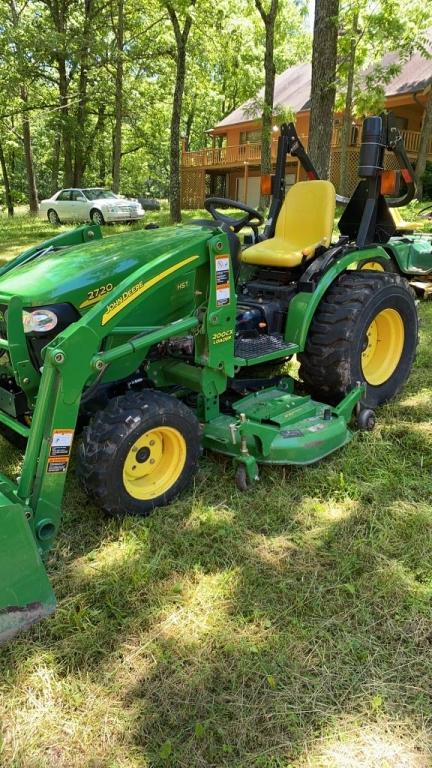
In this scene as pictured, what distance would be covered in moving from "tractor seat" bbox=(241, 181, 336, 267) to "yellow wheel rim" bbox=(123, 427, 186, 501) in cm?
153

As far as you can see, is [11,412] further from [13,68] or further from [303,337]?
[13,68]

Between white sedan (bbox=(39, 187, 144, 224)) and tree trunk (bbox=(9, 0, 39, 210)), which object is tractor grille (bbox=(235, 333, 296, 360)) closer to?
white sedan (bbox=(39, 187, 144, 224))

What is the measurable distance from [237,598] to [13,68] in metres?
17.2

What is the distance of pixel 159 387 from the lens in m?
3.27

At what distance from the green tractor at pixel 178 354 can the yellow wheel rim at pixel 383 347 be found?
0.03 ft

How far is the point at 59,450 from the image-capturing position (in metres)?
2.36

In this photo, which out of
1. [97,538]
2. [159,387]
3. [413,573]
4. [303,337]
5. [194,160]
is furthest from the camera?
[194,160]

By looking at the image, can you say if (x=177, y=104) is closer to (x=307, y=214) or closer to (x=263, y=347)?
(x=307, y=214)

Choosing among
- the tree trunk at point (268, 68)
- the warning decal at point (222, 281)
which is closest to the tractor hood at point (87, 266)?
the warning decal at point (222, 281)

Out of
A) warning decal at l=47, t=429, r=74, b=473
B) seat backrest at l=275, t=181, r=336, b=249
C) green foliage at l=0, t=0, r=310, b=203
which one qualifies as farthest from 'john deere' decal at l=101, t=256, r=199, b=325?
green foliage at l=0, t=0, r=310, b=203

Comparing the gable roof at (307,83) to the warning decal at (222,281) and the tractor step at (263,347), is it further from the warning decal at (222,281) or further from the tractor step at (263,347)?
the warning decal at (222,281)

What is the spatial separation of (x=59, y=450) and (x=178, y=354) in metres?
1.06

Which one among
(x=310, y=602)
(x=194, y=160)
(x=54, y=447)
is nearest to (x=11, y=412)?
(x=54, y=447)

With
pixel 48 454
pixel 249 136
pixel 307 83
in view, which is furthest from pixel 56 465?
pixel 249 136
